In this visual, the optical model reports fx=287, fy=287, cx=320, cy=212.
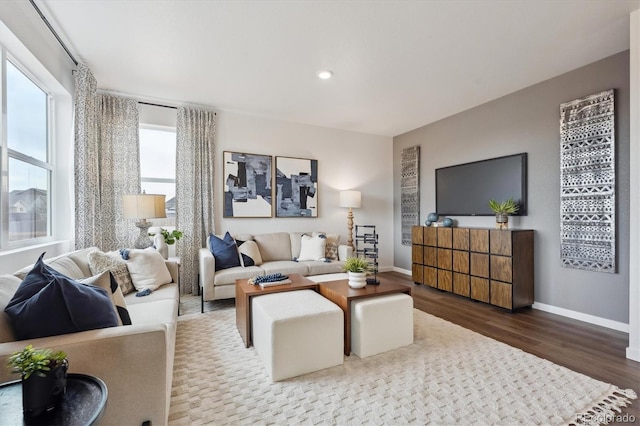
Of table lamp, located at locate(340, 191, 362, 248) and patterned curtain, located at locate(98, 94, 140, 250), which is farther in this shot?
table lamp, located at locate(340, 191, 362, 248)

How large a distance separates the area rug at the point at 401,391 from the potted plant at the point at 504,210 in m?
1.65

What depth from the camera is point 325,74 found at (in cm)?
317

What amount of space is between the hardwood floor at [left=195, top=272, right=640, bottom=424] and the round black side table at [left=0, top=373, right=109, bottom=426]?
2438mm

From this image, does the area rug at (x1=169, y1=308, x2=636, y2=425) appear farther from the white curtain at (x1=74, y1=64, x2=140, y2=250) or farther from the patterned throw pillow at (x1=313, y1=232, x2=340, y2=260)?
the patterned throw pillow at (x1=313, y1=232, x2=340, y2=260)

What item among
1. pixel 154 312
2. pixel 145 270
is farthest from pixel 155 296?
pixel 154 312

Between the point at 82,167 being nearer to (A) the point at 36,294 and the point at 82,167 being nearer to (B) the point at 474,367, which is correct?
(A) the point at 36,294

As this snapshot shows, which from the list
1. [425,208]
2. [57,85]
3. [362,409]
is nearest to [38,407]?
[362,409]

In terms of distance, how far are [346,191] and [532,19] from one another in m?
3.16

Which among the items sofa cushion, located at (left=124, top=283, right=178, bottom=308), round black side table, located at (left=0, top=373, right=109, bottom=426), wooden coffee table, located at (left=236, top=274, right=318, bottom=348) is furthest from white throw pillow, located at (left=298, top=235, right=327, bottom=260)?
round black side table, located at (left=0, top=373, right=109, bottom=426)

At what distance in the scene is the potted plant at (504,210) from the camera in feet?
11.4

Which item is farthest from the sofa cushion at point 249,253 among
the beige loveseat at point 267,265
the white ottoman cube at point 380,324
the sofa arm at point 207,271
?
the white ottoman cube at point 380,324

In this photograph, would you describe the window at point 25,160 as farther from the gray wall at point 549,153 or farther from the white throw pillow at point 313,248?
the gray wall at point 549,153

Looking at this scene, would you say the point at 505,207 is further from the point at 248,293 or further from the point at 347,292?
the point at 248,293

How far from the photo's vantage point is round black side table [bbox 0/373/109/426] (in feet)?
2.76
